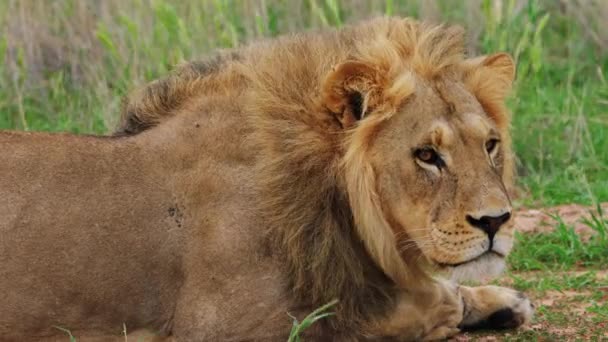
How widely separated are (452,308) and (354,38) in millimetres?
1066

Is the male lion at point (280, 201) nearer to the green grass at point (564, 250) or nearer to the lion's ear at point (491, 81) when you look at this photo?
the lion's ear at point (491, 81)

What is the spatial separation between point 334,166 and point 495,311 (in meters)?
1.02

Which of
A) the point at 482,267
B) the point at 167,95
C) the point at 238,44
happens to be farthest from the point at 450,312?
the point at 238,44

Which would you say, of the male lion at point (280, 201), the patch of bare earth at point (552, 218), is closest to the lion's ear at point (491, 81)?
the male lion at point (280, 201)

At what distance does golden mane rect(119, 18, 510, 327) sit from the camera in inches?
159

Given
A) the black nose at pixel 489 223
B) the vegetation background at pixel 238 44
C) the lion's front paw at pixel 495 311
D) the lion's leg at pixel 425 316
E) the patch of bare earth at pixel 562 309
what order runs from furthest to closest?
1. the vegetation background at pixel 238 44
2. the lion's front paw at pixel 495 311
3. the patch of bare earth at pixel 562 309
4. the lion's leg at pixel 425 316
5. the black nose at pixel 489 223

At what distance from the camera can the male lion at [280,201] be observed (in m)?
4.00

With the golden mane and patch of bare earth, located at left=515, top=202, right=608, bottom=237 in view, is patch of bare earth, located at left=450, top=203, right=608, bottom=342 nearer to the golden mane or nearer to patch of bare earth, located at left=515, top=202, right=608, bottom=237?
patch of bare earth, located at left=515, top=202, right=608, bottom=237

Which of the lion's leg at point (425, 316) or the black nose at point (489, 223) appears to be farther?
the lion's leg at point (425, 316)

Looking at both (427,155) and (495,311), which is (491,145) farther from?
(495,311)

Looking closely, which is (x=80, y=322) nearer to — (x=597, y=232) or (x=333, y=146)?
(x=333, y=146)

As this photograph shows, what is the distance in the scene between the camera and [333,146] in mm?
4121

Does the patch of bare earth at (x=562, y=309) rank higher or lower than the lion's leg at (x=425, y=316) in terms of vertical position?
lower

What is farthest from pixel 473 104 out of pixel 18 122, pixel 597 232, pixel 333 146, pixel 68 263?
pixel 18 122
